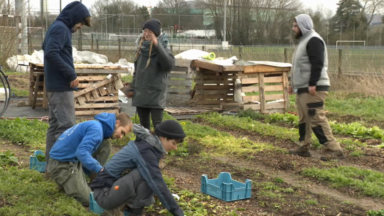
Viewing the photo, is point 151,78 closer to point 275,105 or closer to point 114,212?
point 114,212

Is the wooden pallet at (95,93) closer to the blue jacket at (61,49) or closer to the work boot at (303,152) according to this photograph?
the work boot at (303,152)

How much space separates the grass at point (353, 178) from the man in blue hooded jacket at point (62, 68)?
9.97ft

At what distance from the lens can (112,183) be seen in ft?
14.0

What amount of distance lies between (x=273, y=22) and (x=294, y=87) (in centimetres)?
3847

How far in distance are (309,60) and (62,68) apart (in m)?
3.53

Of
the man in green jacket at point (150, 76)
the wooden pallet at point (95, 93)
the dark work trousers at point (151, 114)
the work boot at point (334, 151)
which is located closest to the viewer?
the man in green jacket at point (150, 76)

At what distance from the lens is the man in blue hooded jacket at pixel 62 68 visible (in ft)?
17.5

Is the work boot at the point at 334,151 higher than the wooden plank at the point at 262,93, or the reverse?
the wooden plank at the point at 262,93

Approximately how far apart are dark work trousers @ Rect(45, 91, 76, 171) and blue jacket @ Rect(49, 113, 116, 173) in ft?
1.58

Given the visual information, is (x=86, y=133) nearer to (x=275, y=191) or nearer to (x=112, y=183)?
(x=112, y=183)

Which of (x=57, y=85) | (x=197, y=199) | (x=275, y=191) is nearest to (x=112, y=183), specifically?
(x=197, y=199)

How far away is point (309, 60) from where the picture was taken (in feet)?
23.4

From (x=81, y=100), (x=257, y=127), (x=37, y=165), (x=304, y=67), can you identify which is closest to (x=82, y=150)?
(x=37, y=165)

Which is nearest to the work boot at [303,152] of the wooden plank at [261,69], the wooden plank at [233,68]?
the wooden plank at [233,68]
